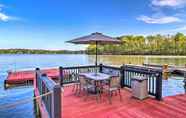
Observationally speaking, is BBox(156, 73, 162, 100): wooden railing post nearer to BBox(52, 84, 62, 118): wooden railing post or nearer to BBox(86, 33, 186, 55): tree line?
BBox(52, 84, 62, 118): wooden railing post

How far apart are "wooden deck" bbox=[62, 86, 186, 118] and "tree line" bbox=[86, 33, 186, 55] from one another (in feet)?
152

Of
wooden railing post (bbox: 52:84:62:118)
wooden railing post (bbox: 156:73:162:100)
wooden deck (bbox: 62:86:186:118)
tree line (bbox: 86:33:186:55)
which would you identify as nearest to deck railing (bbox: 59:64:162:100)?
wooden railing post (bbox: 156:73:162:100)

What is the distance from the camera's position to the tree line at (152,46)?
181 feet

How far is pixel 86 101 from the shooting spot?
16.6 ft

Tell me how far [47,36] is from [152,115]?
3296cm

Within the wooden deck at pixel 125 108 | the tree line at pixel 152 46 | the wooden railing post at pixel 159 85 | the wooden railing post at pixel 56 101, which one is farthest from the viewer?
the tree line at pixel 152 46

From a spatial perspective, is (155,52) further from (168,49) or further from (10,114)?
(10,114)

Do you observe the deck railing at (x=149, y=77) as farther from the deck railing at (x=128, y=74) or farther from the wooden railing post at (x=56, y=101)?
the wooden railing post at (x=56, y=101)

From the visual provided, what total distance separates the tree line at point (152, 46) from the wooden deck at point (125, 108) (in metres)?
46.3

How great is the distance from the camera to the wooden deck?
3982 mm

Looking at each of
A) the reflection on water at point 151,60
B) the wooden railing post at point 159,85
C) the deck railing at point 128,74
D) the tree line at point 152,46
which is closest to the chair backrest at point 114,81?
the deck railing at point 128,74

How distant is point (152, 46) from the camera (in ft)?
216

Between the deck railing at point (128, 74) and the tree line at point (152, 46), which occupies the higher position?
the tree line at point (152, 46)

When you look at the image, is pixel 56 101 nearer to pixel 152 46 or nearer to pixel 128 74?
pixel 128 74
